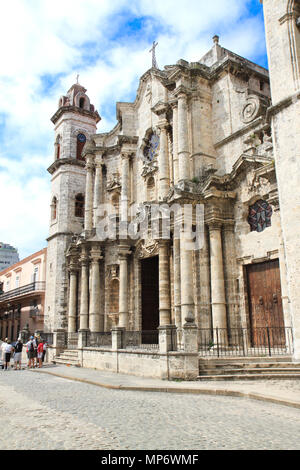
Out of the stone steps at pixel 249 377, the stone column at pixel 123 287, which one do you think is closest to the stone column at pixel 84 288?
the stone column at pixel 123 287

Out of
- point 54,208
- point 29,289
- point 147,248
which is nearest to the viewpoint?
point 147,248

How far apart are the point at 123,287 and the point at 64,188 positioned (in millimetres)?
10759

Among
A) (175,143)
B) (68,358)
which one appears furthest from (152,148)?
(68,358)

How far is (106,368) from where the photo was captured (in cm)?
1509

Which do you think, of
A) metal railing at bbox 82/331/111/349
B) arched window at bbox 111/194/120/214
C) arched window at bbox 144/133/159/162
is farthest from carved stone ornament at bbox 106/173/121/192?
metal railing at bbox 82/331/111/349

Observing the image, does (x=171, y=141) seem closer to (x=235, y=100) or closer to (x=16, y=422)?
(x=235, y=100)

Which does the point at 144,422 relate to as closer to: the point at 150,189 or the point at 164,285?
the point at 164,285

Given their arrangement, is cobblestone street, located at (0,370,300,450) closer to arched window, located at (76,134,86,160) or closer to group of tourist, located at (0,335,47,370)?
group of tourist, located at (0,335,47,370)

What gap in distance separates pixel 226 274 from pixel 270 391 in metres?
6.66

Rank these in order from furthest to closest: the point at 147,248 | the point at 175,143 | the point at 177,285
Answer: the point at 147,248, the point at 175,143, the point at 177,285

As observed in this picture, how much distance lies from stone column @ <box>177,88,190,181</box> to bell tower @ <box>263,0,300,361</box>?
4.75 metres

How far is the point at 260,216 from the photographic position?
46.6ft

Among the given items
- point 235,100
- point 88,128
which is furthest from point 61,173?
point 235,100

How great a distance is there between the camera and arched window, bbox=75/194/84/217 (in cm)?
2747
